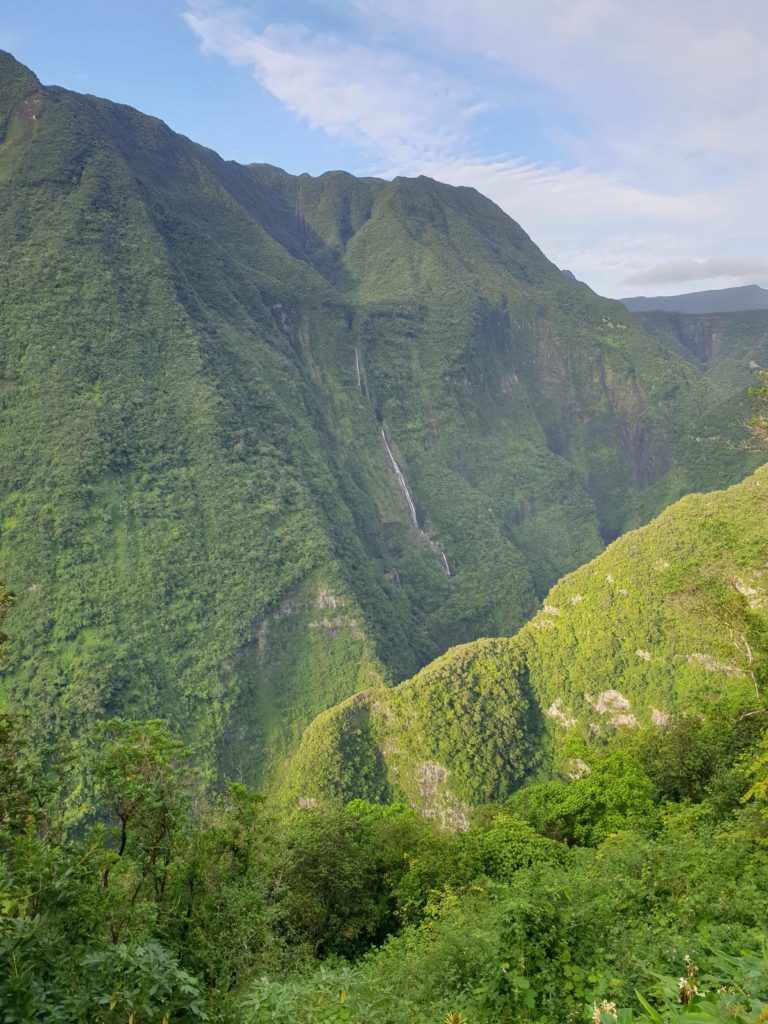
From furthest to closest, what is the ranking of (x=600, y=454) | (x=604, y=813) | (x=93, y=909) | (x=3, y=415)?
(x=600, y=454) < (x=3, y=415) < (x=604, y=813) < (x=93, y=909)

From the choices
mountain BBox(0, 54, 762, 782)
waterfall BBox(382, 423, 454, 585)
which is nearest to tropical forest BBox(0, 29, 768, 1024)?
mountain BBox(0, 54, 762, 782)

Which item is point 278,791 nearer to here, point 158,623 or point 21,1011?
point 158,623

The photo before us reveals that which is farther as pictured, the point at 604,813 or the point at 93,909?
the point at 604,813

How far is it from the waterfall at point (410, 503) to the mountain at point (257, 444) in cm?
66

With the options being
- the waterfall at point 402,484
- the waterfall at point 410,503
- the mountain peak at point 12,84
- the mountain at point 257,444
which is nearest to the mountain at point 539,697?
the mountain at point 257,444

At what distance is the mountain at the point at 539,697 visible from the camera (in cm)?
5866

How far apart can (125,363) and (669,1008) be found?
11387cm

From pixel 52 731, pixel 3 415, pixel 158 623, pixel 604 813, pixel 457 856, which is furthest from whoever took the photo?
pixel 3 415

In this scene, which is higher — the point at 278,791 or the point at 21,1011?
the point at 21,1011

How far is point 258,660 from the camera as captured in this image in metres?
83.7

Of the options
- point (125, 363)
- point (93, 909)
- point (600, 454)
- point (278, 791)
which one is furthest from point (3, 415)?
point (600, 454)

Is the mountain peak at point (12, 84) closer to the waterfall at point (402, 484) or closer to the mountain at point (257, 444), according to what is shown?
A: the mountain at point (257, 444)

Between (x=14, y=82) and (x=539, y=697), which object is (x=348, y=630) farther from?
(x=14, y=82)

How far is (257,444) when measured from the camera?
108 meters
